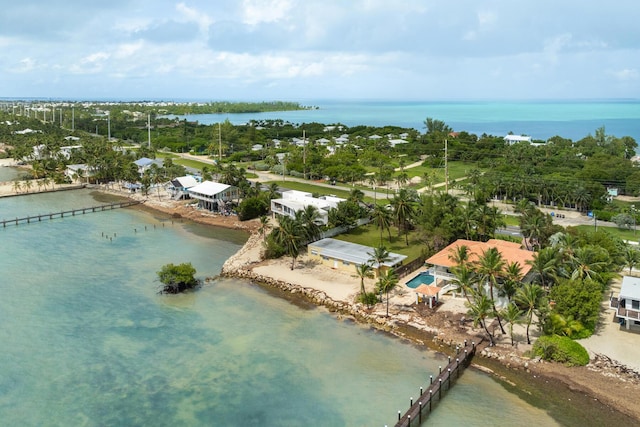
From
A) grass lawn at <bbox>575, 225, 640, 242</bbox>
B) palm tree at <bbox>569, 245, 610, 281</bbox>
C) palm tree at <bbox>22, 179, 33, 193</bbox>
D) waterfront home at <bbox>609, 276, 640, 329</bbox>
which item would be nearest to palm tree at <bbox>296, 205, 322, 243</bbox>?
palm tree at <bbox>569, 245, 610, 281</bbox>

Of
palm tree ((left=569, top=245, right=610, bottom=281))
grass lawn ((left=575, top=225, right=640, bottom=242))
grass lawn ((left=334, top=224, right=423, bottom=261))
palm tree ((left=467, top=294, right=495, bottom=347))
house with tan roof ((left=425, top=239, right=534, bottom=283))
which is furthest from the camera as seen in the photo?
grass lawn ((left=575, top=225, right=640, bottom=242))

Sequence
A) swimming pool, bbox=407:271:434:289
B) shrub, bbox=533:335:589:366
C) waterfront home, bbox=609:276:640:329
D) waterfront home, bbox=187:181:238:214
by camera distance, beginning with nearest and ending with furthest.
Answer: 1. shrub, bbox=533:335:589:366
2. waterfront home, bbox=609:276:640:329
3. swimming pool, bbox=407:271:434:289
4. waterfront home, bbox=187:181:238:214

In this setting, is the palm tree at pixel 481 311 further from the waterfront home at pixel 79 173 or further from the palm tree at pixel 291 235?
the waterfront home at pixel 79 173

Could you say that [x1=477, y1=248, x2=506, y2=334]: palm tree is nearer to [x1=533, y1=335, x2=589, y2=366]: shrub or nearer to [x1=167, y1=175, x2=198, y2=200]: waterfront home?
[x1=533, y1=335, x2=589, y2=366]: shrub

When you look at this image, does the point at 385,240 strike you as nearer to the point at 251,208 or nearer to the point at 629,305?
the point at 251,208

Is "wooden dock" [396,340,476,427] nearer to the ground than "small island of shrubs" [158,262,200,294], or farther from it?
nearer to the ground

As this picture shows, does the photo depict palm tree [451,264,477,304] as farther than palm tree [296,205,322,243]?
No
